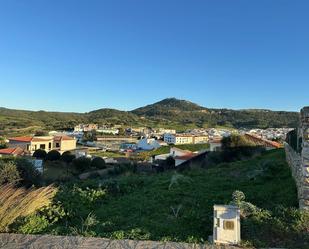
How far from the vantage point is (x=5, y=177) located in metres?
9.67

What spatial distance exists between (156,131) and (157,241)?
4055 inches

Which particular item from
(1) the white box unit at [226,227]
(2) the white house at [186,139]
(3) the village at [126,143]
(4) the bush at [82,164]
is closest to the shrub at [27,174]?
(1) the white box unit at [226,227]

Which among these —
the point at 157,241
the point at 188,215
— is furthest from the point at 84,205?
the point at 157,241

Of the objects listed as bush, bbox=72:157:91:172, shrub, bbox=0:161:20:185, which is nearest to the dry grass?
shrub, bbox=0:161:20:185

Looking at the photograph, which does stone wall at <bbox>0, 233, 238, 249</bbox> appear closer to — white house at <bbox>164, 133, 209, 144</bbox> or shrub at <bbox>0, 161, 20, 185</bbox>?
shrub at <bbox>0, 161, 20, 185</bbox>

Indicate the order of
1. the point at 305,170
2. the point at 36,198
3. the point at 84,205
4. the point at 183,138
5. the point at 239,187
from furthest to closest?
1. the point at 183,138
2. the point at 239,187
3. the point at 84,205
4. the point at 36,198
5. the point at 305,170

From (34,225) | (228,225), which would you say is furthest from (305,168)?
(34,225)

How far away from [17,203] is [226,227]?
3.40m

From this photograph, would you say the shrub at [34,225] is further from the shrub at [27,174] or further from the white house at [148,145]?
the white house at [148,145]

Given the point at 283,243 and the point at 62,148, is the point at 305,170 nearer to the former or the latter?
the point at 283,243

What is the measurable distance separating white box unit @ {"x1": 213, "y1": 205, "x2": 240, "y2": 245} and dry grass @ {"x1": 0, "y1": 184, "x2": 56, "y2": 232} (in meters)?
2.95

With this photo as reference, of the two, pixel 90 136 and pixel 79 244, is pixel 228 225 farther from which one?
pixel 90 136

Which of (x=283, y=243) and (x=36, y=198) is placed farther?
(x=36, y=198)

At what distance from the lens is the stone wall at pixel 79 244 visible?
4.10 metres
